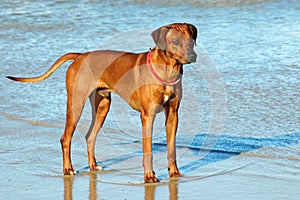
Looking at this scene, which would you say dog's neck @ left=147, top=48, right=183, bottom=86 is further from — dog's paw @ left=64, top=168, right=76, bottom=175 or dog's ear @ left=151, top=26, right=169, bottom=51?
dog's paw @ left=64, top=168, right=76, bottom=175

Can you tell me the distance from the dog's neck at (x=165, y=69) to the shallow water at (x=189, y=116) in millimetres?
839

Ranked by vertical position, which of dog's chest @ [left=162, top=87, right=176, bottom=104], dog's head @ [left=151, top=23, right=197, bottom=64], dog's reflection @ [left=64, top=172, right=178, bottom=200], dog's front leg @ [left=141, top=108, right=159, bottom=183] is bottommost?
dog's reflection @ [left=64, top=172, right=178, bottom=200]

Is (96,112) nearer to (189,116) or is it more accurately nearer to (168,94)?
(168,94)

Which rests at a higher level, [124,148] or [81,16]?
[81,16]

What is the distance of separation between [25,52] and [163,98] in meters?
6.36

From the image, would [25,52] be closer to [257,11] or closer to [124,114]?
[124,114]

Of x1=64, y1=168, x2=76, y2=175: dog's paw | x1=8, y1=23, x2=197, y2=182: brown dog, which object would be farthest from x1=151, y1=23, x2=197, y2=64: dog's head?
x1=64, y1=168, x2=76, y2=175: dog's paw

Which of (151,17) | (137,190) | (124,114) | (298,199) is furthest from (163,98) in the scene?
(151,17)

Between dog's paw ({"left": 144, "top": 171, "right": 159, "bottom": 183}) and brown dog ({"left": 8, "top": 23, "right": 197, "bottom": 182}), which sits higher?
brown dog ({"left": 8, "top": 23, "right": 197, "bottom": 182})

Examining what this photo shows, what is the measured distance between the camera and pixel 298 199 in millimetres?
5195

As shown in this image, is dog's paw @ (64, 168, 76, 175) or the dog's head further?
dog's paw @ (64, 168, 76, 175)

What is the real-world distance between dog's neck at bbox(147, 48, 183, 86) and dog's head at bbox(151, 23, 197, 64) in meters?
0.09

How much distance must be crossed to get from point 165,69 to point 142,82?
275 millimetres

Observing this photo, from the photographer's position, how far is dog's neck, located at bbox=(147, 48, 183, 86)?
5.66m
